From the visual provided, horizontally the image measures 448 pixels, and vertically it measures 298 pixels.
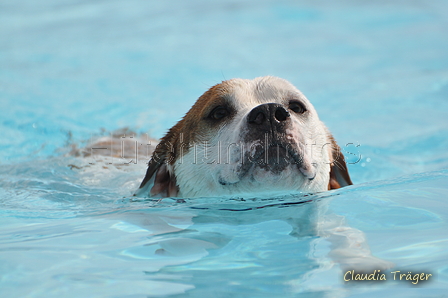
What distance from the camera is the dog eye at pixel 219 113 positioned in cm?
418

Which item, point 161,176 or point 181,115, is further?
point 181,115

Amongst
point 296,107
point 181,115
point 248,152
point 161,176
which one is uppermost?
point 181,115

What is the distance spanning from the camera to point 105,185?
19.4ft

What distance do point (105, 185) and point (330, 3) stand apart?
9.22 meters

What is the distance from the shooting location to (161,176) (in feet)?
15.2

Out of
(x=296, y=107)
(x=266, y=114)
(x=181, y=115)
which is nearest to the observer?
(x=266, y=114)

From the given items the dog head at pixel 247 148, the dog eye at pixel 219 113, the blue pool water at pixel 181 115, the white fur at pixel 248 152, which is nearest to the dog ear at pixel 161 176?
the dog head at pixel 247 148

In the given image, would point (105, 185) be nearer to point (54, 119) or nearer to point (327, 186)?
point (327, 186)

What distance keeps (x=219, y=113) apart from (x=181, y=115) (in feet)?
17.1

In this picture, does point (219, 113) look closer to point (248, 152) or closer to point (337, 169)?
point (248, 152)

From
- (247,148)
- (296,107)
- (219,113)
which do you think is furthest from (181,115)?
(247,148)

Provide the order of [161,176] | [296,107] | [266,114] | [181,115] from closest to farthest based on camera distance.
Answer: [266,114] < [296,107] < [161,176] < [181,115]

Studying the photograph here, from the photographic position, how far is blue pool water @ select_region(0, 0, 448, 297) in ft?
8.83

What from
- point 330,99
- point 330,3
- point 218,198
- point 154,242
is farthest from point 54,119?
point 330,3
